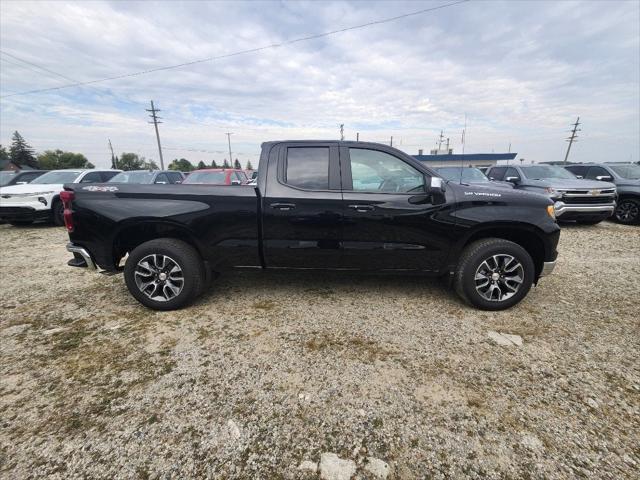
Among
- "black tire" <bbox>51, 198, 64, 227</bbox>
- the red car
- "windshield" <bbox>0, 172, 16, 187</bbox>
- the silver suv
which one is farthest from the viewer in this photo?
"windshield" <bbox>0, 172, 16, 187</bbox>

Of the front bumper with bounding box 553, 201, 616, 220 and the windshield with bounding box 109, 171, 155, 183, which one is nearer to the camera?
the front bumper with bounding box 553, 201, 616, 220

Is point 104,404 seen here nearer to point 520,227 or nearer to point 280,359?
point 280,359

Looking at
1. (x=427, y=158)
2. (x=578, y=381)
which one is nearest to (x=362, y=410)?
(x=578, y=381)

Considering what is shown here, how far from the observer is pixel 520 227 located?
10.2ft

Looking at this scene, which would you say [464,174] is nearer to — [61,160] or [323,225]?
[323,225]

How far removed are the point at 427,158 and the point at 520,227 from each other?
40053mm

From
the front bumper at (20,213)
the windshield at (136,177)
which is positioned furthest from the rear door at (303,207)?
the windshield at (136,177)

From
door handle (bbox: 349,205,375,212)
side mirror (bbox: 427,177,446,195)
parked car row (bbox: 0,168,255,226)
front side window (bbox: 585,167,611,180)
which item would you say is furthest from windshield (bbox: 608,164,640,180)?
parked car row (bbox: 0,168,255,226)

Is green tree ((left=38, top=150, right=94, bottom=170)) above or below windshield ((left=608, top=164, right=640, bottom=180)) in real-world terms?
above

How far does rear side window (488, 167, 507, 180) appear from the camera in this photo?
373 inches

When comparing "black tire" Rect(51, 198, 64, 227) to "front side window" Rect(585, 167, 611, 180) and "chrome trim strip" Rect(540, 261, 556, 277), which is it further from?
"front side window" Rect(585, 167, 611, 180)

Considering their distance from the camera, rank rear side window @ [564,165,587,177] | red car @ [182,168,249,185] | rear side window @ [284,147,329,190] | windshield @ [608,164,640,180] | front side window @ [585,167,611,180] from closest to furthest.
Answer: rear side window @ [284,147,329,190]
red car @ [182,168,249,185]
windshield @ [608,164,640,180]
front side window @ [585,167,611,180]
rear side window @ [564,165,587,177]

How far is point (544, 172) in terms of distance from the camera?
28.2 feet

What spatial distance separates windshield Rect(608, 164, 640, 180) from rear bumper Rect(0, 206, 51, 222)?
16.7 meters
